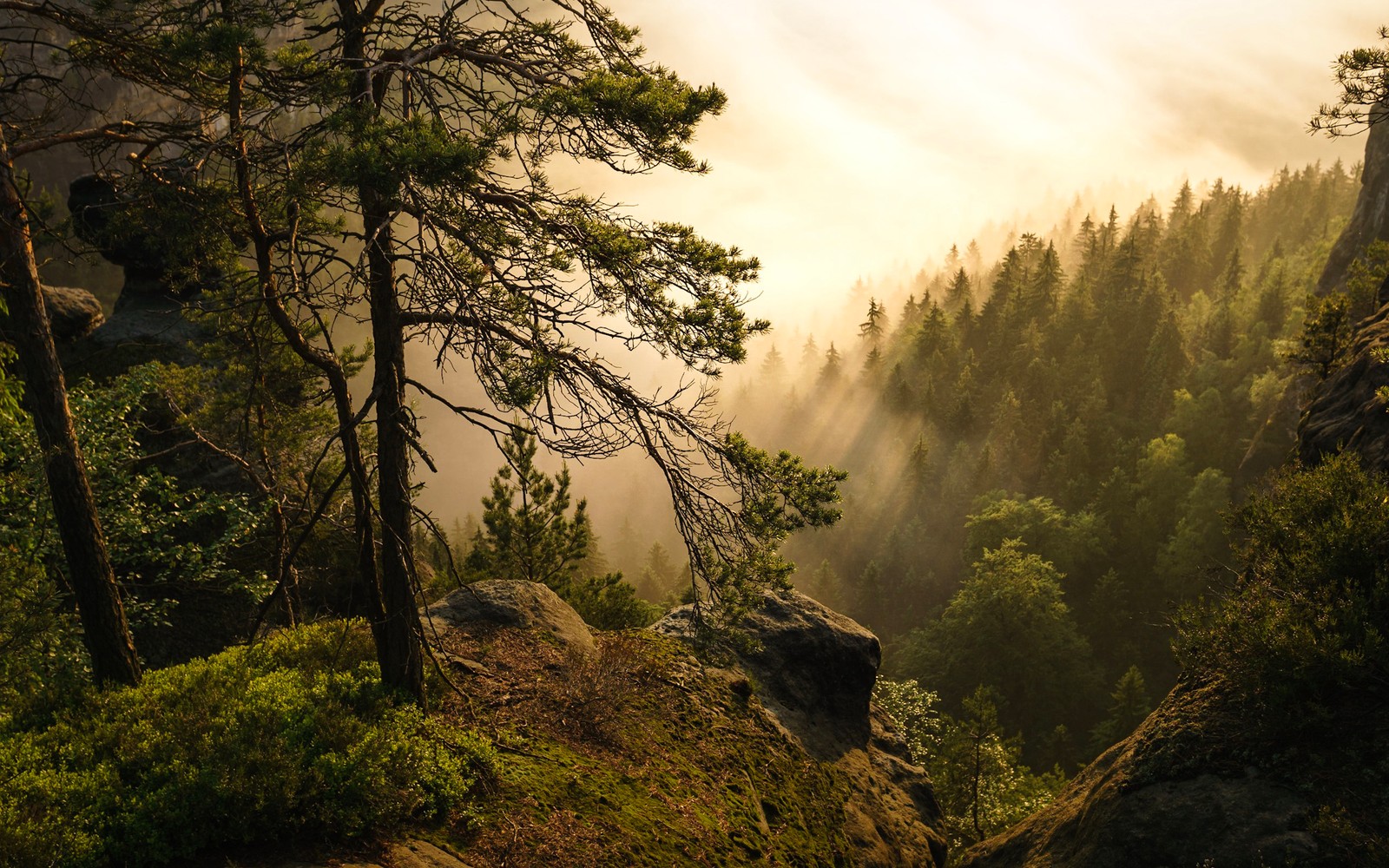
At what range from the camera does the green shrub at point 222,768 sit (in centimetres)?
521

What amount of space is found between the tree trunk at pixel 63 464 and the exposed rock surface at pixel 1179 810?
12388 mm

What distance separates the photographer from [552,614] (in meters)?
11.5

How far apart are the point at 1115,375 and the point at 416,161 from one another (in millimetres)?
99439

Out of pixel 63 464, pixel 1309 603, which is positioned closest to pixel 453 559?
pixel 63 464

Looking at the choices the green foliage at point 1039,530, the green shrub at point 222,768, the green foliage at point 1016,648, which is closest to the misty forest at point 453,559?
the green shrub at point 222,768

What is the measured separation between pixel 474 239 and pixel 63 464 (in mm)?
5311

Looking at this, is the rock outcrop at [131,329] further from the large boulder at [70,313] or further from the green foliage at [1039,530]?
the green foliage at [1039,530]

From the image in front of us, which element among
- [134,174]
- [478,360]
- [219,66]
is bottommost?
[478,360]

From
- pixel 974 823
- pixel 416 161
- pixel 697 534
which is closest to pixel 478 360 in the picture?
pixel 416 161

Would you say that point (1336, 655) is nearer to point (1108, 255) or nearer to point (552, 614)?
point (552, 614)

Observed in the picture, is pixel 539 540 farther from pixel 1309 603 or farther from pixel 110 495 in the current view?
pixel 1309 603

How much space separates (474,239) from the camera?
6.71 metres

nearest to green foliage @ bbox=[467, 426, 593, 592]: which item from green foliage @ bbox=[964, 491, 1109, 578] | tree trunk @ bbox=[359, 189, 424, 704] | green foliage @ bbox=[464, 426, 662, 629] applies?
green foliage @ bbox=[464, 426, 662, 629]

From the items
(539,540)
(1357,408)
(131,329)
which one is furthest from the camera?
(131,329)
